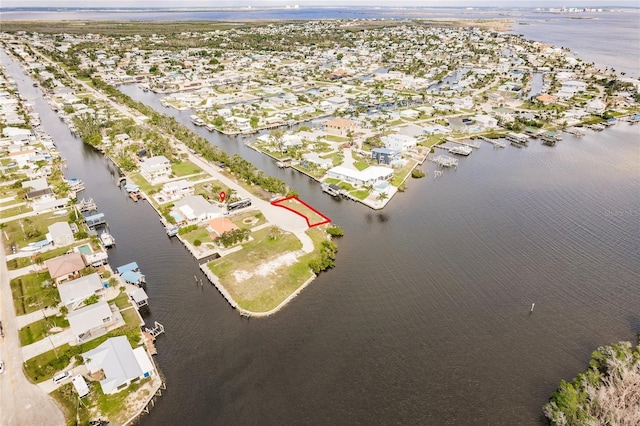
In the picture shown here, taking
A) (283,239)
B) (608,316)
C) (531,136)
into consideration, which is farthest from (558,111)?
(283,239)

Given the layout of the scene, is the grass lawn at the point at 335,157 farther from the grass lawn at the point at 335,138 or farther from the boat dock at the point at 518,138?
the boat dock at the point at 518,138

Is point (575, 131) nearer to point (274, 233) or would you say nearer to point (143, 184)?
point (274, 233)

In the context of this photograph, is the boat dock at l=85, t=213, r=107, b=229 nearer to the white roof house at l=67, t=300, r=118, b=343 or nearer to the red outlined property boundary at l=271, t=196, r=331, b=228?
the white roof house at l=67, t=300, r=118, b=343

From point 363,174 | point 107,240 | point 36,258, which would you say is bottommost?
point 107,240

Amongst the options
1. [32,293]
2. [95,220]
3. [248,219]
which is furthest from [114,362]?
[95,220]

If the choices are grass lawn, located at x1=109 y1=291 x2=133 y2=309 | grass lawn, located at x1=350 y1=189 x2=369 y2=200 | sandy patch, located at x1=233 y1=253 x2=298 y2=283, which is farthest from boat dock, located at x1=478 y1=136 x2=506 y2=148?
grass lawn, located at x1=109 y1=291 x2=133 y2=309

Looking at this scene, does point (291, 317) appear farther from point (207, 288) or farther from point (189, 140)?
point (189, 140)

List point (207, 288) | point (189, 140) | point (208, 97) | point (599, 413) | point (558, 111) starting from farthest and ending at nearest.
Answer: point (208, 97)
point (558, 111)
point (189, 140)
point (207, 288)
point (599, 413)
